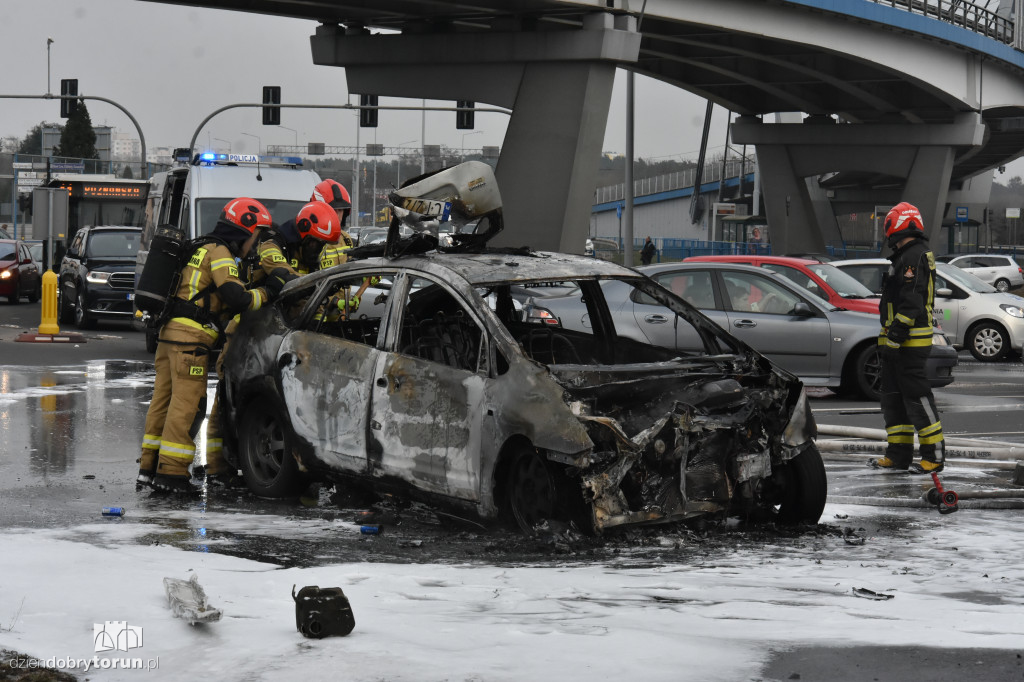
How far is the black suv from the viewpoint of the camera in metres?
22.7

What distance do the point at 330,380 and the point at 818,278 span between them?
922cm

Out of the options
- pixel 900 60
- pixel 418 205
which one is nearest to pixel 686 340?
pixel 418 205

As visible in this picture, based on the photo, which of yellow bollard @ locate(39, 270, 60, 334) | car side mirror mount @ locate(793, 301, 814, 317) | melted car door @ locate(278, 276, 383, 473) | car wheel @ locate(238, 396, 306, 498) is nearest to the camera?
melted car door @ locate(278, 276, 383, 473)

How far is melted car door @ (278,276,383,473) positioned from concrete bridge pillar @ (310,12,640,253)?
23.5 metres

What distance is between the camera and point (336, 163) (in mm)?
97312

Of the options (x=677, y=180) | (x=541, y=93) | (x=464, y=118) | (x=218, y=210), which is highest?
(x=677, y=180)

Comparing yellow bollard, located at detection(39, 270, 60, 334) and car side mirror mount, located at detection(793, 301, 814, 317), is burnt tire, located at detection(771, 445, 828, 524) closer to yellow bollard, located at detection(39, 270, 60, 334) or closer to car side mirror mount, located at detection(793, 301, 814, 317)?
car side mirror mount, located at detection(793, 301, 814, 317)

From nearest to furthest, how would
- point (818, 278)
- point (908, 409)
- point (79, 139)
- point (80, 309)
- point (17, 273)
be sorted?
point (908, 409) < point (818, 278) < point (80, 309) < point (17, 273) < point (79, 139)

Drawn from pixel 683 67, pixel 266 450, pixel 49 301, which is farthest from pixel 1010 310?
pixel 683 67

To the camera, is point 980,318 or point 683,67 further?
point 683,67

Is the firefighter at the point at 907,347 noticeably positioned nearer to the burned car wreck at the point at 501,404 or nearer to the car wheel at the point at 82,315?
the burned car wreck at the point at 501,404

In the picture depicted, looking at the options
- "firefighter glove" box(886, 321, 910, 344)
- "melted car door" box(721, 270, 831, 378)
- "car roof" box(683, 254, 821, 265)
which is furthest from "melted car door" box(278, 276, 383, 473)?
"car roof" box(683, 254, 821, 265)

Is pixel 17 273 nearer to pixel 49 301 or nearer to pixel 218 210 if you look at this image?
pixel 49 301

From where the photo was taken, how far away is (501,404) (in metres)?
6.50
